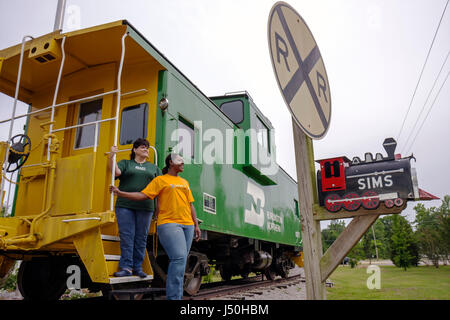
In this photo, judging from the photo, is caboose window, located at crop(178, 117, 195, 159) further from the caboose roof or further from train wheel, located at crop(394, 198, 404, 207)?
train wheel, located at crop(394, 198, 404, 207)

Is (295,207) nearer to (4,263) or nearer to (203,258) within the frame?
(203,258)

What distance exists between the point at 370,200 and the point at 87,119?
13.9ft

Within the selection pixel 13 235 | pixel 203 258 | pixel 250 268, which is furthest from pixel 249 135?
pixel 13 235

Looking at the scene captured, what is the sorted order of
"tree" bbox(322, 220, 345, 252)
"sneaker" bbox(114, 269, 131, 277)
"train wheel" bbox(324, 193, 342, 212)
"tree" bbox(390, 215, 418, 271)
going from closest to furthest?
"train wheel" bbox(324, 193, 342, 212) → "sneaker" bbox(114, 269, 131, 277) → "tree" bbox(390, 215, 418, 271) → "tree" bbox(322, 220, 345, 252)

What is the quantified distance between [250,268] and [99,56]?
622 cm

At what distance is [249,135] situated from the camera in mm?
7449

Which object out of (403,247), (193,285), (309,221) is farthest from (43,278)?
(403,247)

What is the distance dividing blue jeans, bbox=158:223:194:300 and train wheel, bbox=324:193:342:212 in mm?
1651

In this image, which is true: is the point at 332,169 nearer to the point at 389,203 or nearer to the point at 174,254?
the point at 389,203

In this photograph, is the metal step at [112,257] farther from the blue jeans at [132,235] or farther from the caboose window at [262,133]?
the caboose window at [262,133]

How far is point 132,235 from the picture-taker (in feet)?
12.1

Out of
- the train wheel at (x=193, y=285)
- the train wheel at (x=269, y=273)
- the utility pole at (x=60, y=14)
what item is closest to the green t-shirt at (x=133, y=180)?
the train wheel at (x=193, y=285)

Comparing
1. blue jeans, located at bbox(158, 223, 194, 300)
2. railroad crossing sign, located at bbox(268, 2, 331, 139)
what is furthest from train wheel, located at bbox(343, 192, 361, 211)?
blue jeans, located at bbox(158, 223, 194, 300)

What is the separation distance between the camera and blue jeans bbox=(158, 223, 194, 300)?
3352 mm
